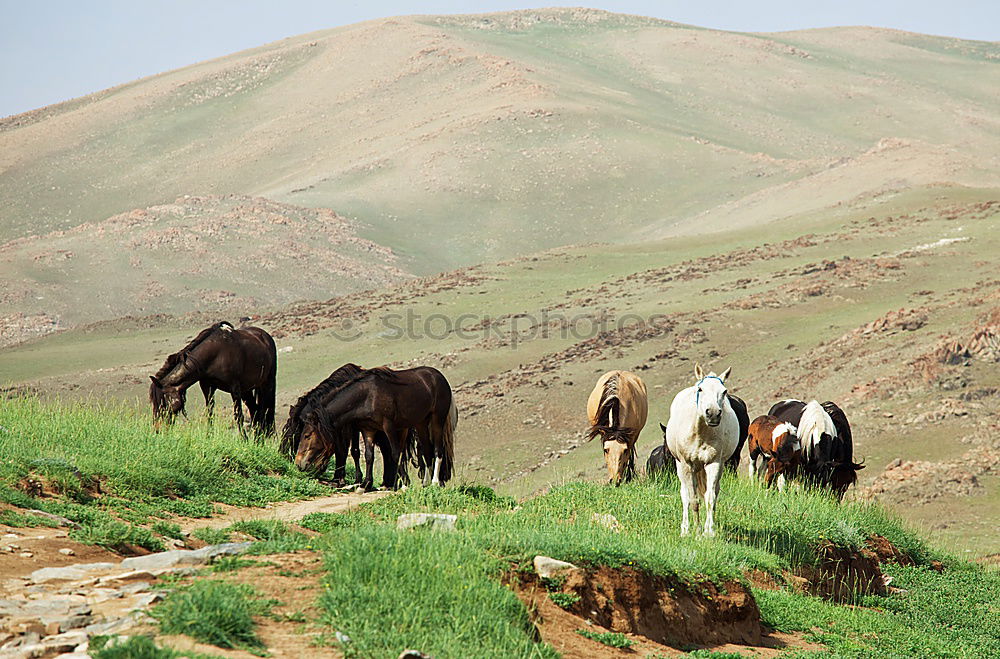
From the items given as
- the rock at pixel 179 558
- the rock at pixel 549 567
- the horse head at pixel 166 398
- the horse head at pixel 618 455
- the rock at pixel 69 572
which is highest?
the rock at pixel 69 572

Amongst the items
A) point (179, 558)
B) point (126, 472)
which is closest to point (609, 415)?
point (126, 472)

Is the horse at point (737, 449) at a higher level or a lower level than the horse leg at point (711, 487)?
lower

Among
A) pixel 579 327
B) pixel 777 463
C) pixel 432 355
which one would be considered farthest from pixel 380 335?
pixel 777 463

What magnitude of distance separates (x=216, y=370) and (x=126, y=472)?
5021 mm

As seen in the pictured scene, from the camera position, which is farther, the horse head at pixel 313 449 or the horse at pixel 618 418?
the horse at pixel 618 418

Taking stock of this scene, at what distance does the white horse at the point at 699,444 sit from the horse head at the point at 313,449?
5218 mm

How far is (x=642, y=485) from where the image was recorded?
15.1 meters

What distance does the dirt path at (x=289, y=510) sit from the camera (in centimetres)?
1204

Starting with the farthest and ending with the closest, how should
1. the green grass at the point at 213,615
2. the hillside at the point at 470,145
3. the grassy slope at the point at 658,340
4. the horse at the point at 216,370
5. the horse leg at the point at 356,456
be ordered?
the hillside at the point at 470,145 → the grassy slope at the point at 658,340 → the horse at the point at 216,370 → the horse leg at the point at 356,456 → the green grass at the point at 213,615

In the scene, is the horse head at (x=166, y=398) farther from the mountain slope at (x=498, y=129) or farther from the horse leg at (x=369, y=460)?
the mountain slope at (x=498, y=129)

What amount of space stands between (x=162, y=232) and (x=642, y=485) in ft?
188

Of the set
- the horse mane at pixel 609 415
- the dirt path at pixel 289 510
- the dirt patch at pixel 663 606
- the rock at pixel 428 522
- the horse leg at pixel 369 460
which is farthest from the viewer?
the horse mane at pixel 609 415

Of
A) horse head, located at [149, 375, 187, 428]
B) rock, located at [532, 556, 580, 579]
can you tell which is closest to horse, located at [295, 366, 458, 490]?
horse head, located at [149, 375, 187, 428]

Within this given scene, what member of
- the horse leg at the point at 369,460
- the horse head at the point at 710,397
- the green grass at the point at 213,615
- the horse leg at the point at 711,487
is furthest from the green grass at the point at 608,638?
the horse leg at the point at 369,460
